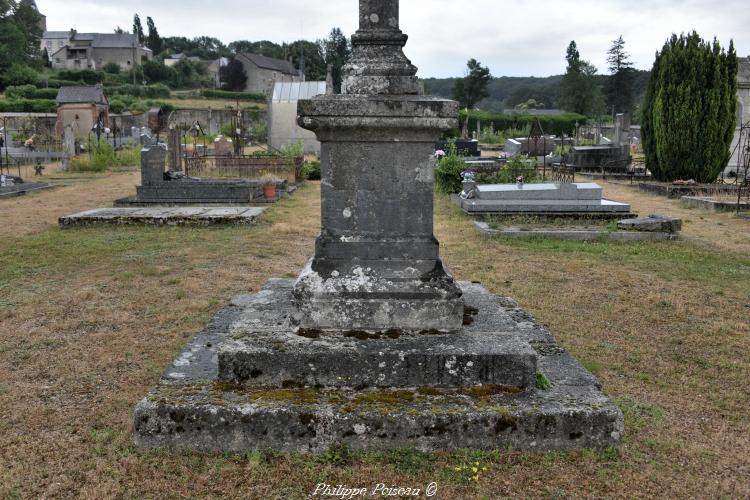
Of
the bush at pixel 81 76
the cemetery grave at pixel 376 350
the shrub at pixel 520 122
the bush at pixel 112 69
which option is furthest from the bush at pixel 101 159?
the bush at pixel 112 69

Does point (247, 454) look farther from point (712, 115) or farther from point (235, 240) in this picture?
point (712, 115)

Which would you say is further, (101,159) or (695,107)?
(101,159)

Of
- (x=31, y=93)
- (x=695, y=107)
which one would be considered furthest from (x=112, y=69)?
(x=695, y=107)

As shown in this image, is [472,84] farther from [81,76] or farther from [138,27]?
[138,27]

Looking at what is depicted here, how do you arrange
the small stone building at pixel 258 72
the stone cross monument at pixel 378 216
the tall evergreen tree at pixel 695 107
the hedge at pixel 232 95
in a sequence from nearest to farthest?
the stone cross monument at pixel 378 216 → the tall evergreen tree at pixel 695 107 → the hedge at pixel 232 95 → the small stone building at pixel 258 72

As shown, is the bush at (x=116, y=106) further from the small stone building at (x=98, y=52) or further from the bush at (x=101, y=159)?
the small stone building at (x=98, y=52)

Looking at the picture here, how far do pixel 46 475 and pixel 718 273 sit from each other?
763 cm

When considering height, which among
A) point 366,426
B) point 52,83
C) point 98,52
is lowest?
point 366,426

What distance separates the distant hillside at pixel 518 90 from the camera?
268ft

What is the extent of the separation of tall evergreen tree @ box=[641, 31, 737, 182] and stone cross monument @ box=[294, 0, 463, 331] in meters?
15.9

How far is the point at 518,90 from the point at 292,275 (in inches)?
3878

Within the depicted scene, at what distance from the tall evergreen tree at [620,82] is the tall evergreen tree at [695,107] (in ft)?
187

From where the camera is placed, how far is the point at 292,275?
743 cm

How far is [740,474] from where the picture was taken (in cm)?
305
